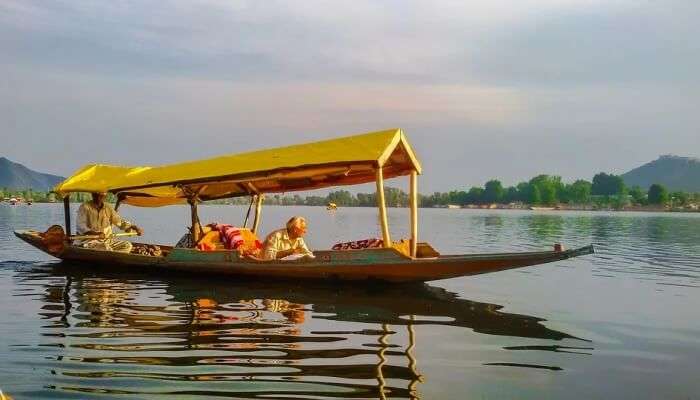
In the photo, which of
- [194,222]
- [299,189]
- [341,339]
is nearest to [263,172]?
[194,222]

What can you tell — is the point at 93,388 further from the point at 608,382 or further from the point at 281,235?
the point at 281,235

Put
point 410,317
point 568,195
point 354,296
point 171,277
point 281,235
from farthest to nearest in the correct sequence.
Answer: point 568,195
point 171,277
point 281,235
point 354,296
point 410,317

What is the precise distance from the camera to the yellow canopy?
485 inches

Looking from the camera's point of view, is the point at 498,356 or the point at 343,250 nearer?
the point at 498,356

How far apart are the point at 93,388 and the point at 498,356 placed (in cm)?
450

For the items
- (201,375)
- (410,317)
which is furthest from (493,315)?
(201,375)

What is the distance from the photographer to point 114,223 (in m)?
16.7

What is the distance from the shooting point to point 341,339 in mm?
8711

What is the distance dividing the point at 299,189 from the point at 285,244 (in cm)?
359

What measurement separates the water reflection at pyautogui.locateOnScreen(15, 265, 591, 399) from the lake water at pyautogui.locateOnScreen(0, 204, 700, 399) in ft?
0.10

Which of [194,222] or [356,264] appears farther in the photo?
[194,222]

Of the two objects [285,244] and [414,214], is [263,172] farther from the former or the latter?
[414,214]

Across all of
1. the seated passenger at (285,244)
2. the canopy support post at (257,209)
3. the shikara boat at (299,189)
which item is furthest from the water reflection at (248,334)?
the canopy support post at (257,209)

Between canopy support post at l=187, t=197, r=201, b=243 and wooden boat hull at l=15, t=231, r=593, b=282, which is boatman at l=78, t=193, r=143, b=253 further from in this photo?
canopy support post at l=187, t=197, r=201, b=243
